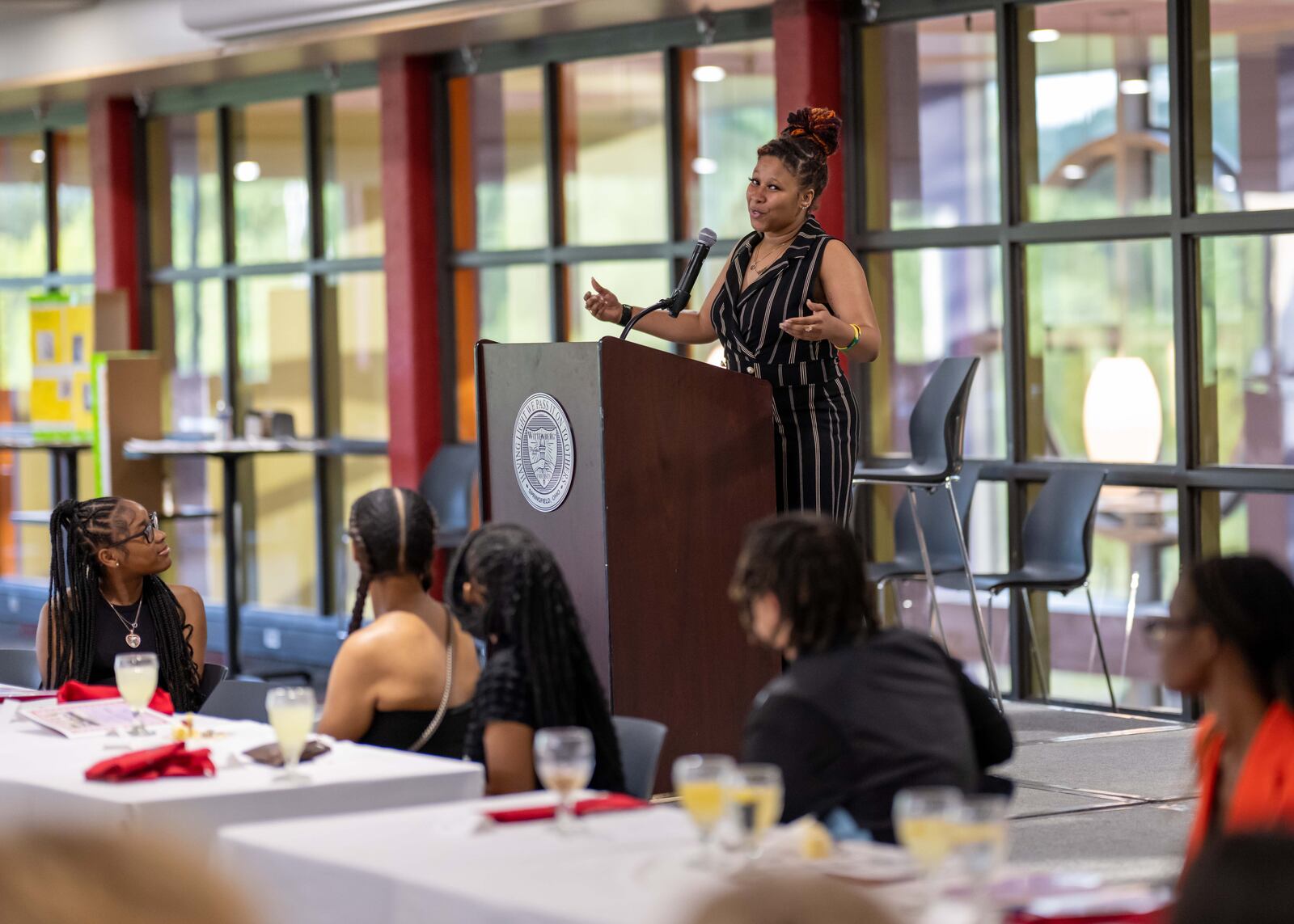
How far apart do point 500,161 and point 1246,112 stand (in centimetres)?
403

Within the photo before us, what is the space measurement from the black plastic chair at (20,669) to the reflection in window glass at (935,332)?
Result: 13.2ft

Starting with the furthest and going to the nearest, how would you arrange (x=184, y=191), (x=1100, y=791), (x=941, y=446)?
(x=184, y=191) < (x=941, y=446) < (x=1100, y=791)

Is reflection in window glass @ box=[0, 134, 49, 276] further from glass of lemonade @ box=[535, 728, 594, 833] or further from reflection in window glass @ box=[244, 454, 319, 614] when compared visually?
glass of lemonade @ box=[535, 728, 594, 833]

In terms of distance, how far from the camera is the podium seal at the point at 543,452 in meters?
4.68

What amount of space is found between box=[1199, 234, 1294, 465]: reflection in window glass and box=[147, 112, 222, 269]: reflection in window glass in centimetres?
616

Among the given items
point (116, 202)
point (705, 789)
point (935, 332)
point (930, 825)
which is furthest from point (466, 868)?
point (116, 202)

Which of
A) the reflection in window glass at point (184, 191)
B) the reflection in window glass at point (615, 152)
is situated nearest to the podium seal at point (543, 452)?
the reflection in window glass at point (615, 152)

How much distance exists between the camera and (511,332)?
9547mm

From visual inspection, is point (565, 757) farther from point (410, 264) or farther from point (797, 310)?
point (410, 264)

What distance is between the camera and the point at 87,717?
3.71 meters

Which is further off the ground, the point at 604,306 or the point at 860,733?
the point at 604,306

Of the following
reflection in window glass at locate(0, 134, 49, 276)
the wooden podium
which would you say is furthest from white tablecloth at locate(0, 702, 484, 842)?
reflection in window glass at locate(0, 134, 49, 276)

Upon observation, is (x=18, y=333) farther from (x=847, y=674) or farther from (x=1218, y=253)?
(x=847, y=674)

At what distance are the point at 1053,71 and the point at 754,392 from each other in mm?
3126
